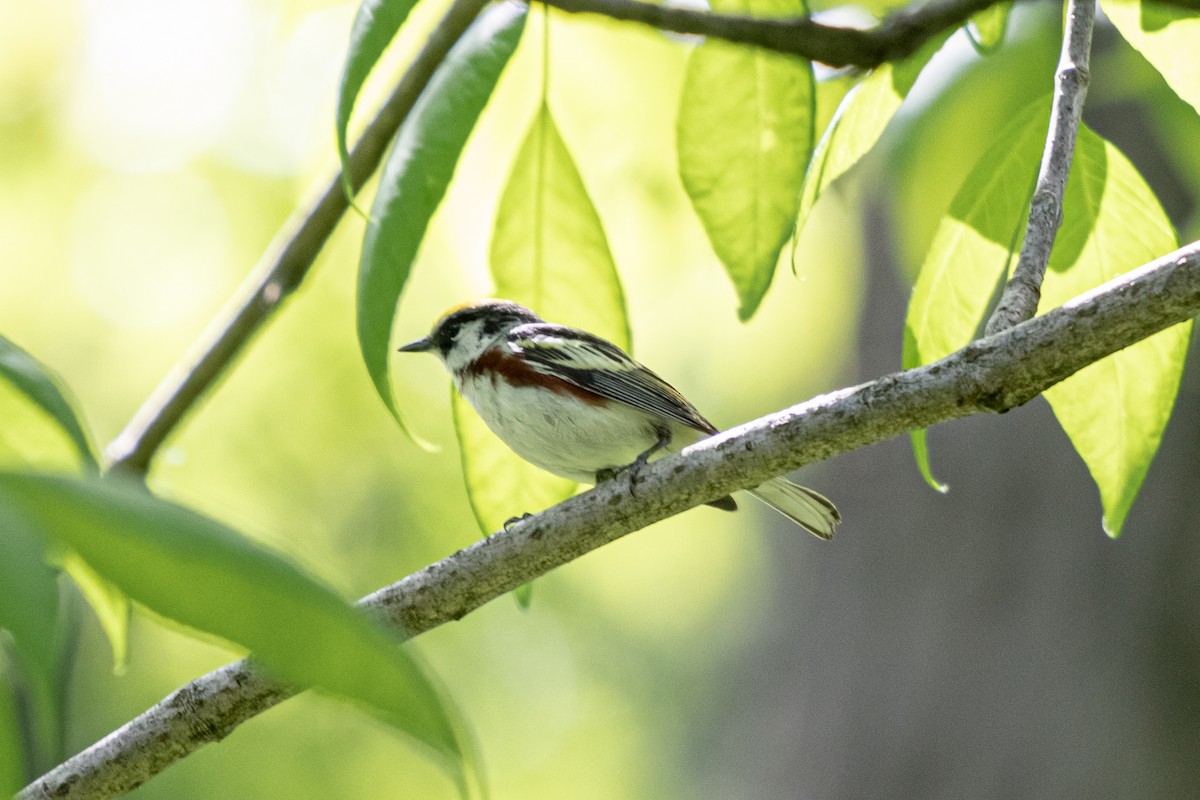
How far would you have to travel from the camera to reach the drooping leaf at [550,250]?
1974 mm

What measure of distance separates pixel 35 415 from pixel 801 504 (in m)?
2.14

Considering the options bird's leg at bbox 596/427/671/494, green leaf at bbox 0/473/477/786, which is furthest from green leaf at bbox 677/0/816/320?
bird's leg at bbox 596/427/671/494

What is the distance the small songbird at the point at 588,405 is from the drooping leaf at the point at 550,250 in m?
1.17

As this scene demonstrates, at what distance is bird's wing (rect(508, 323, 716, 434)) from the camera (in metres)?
3.58

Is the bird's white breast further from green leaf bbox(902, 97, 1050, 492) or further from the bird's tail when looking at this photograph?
green leaf bbox(902, 97, 1050, 492)

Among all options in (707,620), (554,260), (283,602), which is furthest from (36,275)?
(283,602)

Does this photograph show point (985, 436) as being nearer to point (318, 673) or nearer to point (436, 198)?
point (436, 198)

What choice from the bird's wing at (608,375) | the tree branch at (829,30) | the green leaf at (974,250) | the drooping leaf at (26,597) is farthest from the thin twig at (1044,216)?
the bird's wing at (608,375)

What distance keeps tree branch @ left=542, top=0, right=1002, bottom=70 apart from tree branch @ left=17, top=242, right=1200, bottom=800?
0.54m

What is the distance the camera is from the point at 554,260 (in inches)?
79.5

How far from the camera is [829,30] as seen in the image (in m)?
A: 1.84

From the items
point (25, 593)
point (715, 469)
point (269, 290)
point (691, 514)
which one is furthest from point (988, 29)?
point (691, 514)

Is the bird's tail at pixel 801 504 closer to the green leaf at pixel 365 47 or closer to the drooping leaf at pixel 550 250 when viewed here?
the drooping leaf at pixel 550 250

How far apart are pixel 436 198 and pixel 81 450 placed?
0.59 meters
